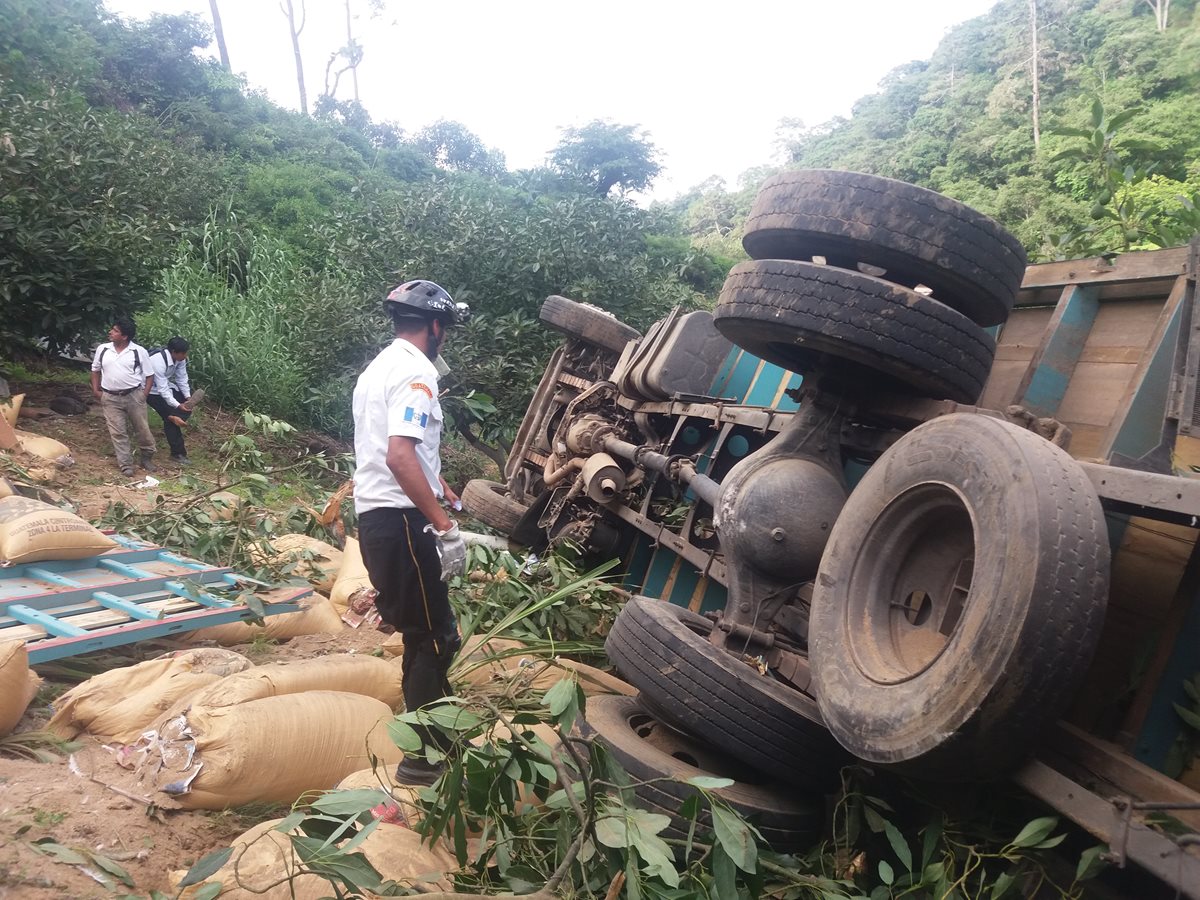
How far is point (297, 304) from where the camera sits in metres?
10.9

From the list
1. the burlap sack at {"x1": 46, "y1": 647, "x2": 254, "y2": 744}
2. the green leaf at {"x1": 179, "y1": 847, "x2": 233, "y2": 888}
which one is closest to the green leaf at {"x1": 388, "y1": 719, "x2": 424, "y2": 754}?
the green leaf at {"x1": 179, "y1": 847, "x2": 233, "y2": 888}

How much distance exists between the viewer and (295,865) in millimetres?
1753

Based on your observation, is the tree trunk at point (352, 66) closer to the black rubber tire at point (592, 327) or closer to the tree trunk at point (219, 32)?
the tree trunk at point (219, 32)

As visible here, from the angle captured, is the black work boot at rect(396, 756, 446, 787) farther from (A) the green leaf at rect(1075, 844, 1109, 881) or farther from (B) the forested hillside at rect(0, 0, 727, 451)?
(B) the forested hillside at rect(0, 0, 727, 451)

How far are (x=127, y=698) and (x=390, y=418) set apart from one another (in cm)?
126

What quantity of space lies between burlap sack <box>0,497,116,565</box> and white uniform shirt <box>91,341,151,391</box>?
14.2 feet

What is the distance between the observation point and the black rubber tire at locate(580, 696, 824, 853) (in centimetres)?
229

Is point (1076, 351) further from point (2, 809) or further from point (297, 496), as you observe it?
point (297, 496)

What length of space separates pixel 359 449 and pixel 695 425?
2.16m

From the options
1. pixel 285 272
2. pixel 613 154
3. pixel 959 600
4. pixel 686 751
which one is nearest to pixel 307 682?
pixel 686 751

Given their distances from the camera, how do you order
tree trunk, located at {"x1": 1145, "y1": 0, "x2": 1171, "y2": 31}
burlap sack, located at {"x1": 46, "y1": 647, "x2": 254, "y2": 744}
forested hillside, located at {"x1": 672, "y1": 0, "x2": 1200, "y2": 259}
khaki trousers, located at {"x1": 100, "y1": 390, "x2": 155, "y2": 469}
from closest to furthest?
burlap sack, located at {"x1": 46, "y1": 647, "x2": 254, "y2": 744} → forested hillside, located at {"x1": 672, "y1": 0, "x2": 1200, "y2": 259} → khaki trousers, located at {"x1": 100, "y1": 390, "x2": 155, "y2": 469} → tree trunk, located at {"x1": 1145, "y1": 0, "x2": 1171, "y2": 31}

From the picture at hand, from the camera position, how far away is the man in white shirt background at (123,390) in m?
7.88

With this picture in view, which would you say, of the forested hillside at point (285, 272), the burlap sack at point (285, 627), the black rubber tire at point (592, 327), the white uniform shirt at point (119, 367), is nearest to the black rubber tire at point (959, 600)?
the burlap sack at point (285, 627)

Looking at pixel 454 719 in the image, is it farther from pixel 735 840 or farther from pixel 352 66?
→ pixel 352 66
